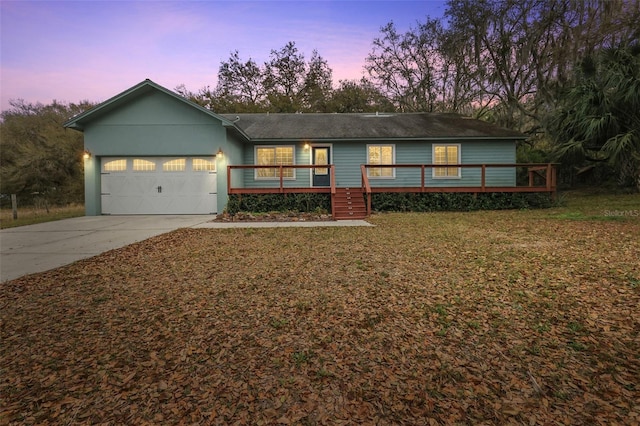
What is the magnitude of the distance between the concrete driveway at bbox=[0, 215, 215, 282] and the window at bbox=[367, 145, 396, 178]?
8.77 meters

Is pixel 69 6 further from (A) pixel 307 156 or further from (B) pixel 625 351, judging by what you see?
(B) pixel 625 351

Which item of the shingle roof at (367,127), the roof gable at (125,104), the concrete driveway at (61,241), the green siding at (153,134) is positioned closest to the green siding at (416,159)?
the shingle roof at (367,127)

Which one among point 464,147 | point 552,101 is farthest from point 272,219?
point 552,101

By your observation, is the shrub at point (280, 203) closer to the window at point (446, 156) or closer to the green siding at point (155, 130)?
the green siding at point (155, 130)

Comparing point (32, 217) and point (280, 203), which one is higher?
point (280, 203)

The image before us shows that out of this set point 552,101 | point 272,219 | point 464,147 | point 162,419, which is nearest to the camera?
point 162,419

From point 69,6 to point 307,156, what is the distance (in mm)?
10759

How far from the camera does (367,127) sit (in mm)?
15070

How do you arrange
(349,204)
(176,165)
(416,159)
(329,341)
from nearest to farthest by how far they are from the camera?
(329,341) → (349,204) → (176,165) → (416,159)

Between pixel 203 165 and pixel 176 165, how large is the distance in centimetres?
105

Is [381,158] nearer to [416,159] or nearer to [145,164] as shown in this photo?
[416,159]

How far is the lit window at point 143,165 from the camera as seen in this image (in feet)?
39.3

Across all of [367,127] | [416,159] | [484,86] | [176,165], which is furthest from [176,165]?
[484,86]

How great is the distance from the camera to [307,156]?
47.4 ft
